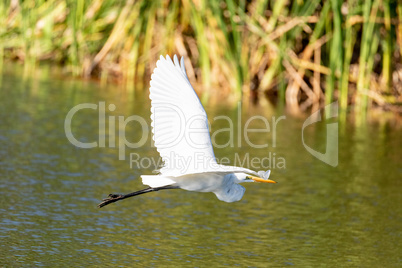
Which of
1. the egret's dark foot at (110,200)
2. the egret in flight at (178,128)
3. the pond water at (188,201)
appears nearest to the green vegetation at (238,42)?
the pond water at (188,201)

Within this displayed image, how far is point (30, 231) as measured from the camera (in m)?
5.21

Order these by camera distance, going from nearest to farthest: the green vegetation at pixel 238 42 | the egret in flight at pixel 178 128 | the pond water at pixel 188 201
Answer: the egret in flight at pixel 178 128, the pond water at pixel 188 201, the green vegetation at pixel 238 42

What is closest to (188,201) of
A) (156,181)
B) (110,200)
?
(110,200)

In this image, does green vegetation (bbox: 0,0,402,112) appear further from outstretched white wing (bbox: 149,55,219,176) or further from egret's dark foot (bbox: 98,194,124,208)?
outstretched white wing (bbox: 149,55,219,176)

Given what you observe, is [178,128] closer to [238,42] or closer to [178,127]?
[178,127]

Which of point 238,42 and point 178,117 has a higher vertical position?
point 238,42

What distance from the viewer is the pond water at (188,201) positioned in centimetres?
512

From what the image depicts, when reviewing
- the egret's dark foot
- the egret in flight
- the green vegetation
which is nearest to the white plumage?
the egret in flight

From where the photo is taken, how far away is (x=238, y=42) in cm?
1085

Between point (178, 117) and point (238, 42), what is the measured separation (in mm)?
6257

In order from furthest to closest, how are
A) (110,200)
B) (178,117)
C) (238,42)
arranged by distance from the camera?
1. (238,42)
2. (110,200)
3. (178,117)

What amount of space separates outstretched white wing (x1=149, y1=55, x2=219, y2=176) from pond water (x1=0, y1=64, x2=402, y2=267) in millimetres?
742

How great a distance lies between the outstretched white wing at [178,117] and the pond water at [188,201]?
742 mm

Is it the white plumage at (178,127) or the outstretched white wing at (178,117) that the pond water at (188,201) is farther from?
the outstretched white wing at (178,117)
